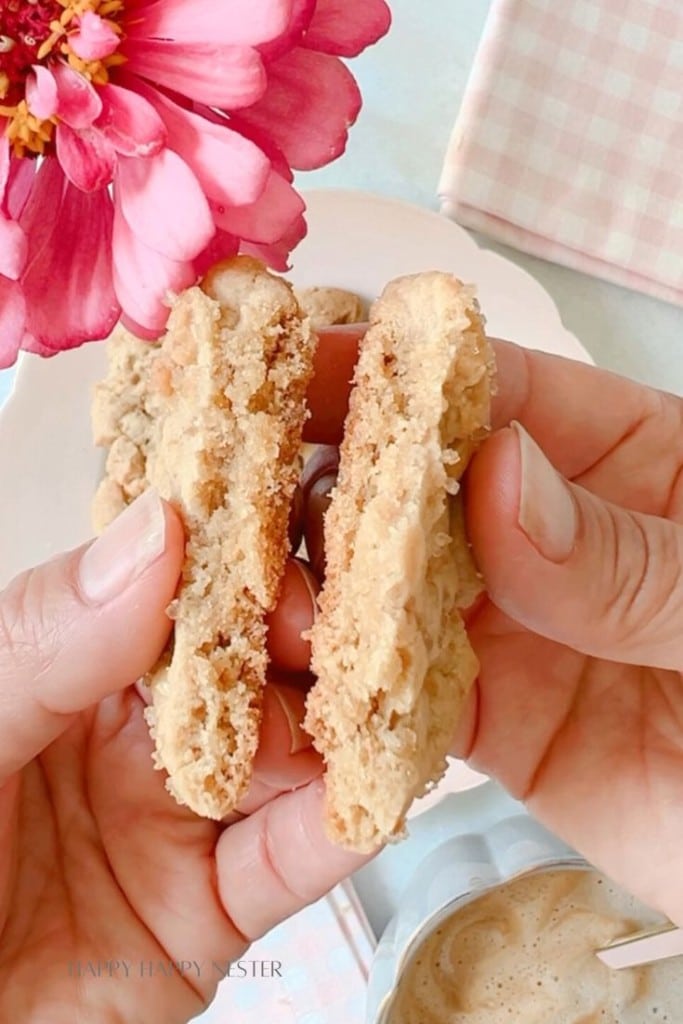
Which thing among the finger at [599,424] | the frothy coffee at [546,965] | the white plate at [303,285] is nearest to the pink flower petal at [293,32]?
the finger at [599,424]

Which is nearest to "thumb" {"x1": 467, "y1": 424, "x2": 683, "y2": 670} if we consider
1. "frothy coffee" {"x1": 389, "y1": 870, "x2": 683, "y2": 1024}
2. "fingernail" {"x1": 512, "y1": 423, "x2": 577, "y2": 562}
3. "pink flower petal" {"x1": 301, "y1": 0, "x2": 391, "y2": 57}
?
"fingernail" {"x1": 512, "y1": 423, "x2": 577, "y2": 562}

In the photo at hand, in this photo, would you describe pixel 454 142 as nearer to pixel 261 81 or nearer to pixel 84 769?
pixel 261 81

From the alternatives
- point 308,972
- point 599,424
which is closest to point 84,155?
point 599,424

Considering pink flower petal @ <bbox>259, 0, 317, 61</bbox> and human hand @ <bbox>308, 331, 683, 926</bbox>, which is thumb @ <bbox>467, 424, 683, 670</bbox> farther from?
pink flower petal @ <bbox>259, 0, 317, 61</bbox>

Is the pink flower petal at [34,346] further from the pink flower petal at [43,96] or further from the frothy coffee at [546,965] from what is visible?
the frothy coffee at [546,965]

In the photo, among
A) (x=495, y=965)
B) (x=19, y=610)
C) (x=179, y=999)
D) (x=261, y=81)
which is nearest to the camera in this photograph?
(x=261, y=81)

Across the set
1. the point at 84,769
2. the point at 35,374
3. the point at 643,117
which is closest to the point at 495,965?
the point at 84,769
